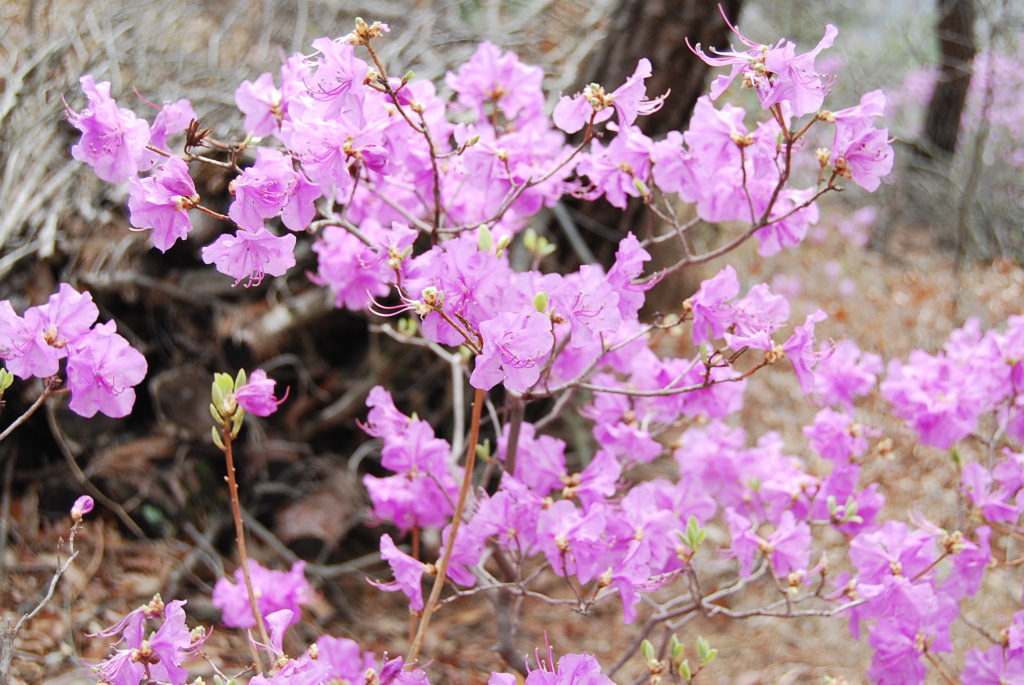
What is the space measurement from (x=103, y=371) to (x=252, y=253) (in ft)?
0.92

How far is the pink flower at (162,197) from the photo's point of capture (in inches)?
44.2

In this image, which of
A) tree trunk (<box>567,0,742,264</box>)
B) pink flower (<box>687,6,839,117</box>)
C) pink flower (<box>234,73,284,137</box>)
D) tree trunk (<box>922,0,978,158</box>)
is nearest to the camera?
pink flower (<box>687,6,839,117</box>)

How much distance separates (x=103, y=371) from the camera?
1145mm

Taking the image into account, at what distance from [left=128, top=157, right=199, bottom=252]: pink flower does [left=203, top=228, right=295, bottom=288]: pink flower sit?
0.23ft

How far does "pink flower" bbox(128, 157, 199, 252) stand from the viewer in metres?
1.12

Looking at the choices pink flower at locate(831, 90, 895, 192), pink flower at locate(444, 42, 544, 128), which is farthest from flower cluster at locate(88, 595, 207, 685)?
pink flower at locate(831, 90, 895, 192)

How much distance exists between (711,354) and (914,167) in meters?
5.56

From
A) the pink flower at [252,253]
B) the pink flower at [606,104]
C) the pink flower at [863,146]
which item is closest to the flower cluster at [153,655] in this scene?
the pink flower at [252,253]

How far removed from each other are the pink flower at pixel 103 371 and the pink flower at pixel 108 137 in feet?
0.77

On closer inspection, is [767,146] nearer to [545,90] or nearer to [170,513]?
[545,90]

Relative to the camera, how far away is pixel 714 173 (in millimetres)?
1419

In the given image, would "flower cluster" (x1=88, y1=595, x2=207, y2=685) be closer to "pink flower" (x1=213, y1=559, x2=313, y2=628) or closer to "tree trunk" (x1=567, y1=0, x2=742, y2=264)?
"pink flower" (x1=213, y1=559, x2=313, y2=628)

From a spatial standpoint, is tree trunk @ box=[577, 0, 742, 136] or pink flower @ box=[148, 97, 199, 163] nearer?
pink flower @ box=[148, 97, 199, 163]

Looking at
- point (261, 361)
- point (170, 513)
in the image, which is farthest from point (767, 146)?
point (170, 513)
